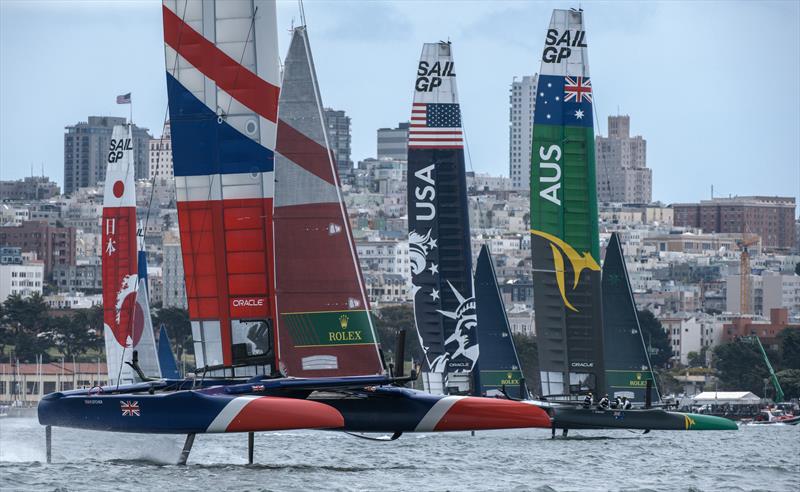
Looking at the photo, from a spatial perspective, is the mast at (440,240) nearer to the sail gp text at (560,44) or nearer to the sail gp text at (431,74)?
the sail gp text at (431,74)

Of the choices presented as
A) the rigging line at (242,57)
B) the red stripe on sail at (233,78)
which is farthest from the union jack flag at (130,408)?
the red stripe on sail at (233,78)

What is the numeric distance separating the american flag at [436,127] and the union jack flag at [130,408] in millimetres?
14011

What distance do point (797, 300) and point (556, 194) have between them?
114m

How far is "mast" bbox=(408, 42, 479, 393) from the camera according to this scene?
3528 centimetres

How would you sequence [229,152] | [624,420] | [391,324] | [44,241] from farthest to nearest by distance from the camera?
1. [44,241]
2. [391,324]
3. [624,420]
4. [229,152]

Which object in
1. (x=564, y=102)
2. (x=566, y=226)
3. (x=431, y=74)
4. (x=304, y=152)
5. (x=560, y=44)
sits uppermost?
(x=560, y=44)

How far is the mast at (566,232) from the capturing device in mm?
34188

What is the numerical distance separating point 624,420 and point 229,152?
1095cm

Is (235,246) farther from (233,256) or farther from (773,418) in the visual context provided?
(773,418)

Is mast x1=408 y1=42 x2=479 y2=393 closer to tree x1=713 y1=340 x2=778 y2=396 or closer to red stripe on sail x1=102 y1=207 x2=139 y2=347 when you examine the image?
red stripe on sail x1=102 y1=207 x2=139 y2=347

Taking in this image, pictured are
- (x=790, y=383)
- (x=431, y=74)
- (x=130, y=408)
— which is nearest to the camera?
(x=130, y=408)

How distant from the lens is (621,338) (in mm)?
38062

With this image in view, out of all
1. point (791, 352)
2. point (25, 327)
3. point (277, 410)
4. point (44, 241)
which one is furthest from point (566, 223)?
point (44, 241)

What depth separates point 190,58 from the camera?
23.5 metres
